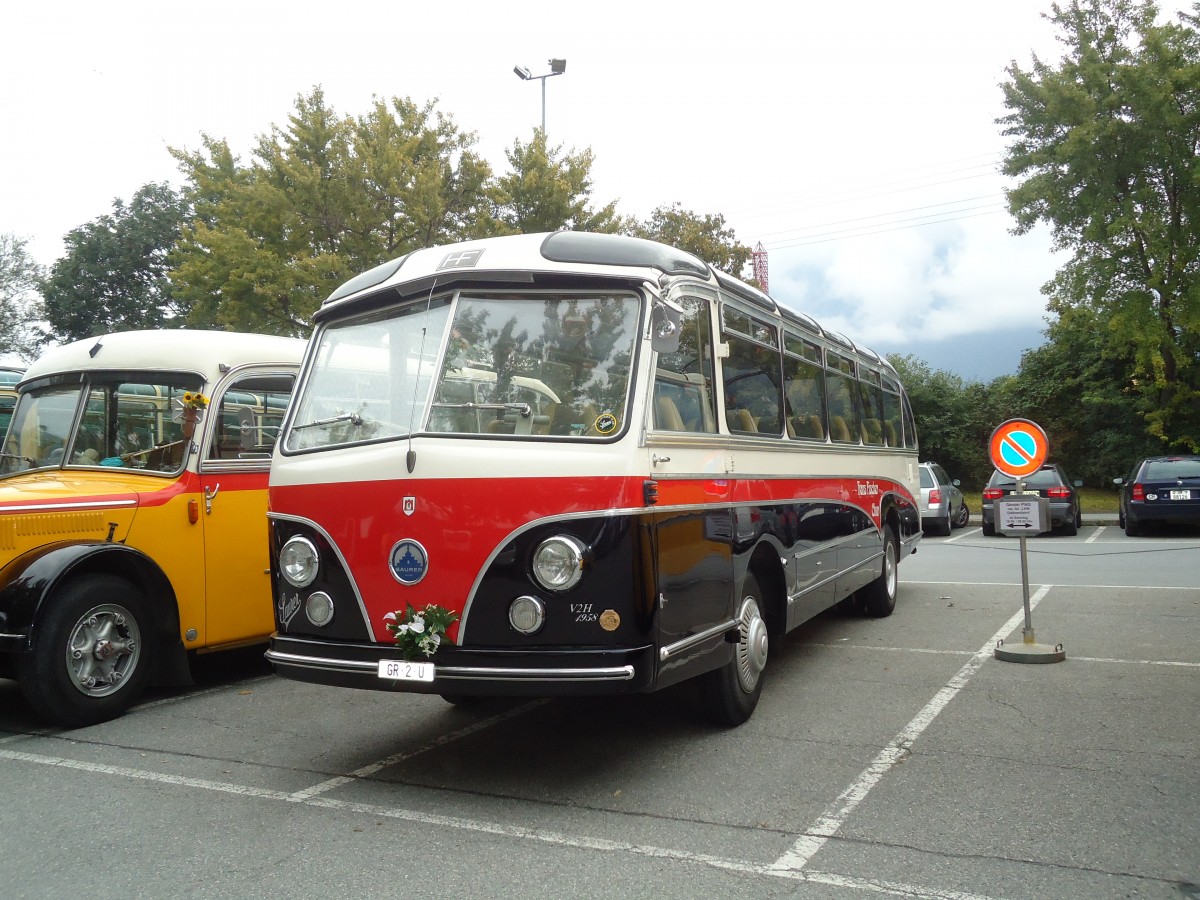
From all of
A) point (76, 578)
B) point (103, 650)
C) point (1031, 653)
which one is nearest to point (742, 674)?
point (1031, 653)

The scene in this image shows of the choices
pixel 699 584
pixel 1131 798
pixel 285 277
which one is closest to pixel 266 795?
pixel 699 584

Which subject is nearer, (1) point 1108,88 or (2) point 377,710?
(2) point 377,710

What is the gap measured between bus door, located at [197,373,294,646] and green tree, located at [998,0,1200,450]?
81.6ft

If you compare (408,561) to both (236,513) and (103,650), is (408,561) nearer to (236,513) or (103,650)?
(103,650)

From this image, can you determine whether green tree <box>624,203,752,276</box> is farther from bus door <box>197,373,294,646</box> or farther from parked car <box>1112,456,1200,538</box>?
bus door <box>197,373,294,646</box>

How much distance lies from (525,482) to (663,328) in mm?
1094

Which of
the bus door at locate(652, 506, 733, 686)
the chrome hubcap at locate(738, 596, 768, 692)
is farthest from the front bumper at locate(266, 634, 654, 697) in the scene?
the chrome hubcap at locate(738, 596, 768, 692)

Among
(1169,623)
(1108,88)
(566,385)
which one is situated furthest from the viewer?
(1108,88)

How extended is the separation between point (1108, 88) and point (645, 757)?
1075 inches

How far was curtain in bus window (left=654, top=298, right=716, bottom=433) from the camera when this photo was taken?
5.38 meters

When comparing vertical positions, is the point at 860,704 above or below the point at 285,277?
below

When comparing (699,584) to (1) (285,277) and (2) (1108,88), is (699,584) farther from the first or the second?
(2) (1108,88)

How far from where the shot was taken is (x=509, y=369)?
5.25 meters

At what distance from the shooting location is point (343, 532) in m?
5.29
